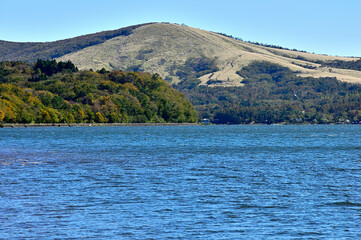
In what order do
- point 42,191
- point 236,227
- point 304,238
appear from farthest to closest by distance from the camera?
point 42,191 → point 236,227 → point 304,238

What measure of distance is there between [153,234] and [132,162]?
135 feet

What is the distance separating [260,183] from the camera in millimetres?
48031

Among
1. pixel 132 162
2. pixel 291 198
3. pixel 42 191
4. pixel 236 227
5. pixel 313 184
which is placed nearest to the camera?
pixel 236 227

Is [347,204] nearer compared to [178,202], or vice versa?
[347,204]

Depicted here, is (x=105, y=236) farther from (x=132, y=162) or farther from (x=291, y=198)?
(x=132, y=162)

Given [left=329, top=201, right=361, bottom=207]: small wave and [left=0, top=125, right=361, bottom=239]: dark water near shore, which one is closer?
[left=0, top=125, right=361, bottom=239]: dark water near shore

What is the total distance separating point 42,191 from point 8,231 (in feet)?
45.1

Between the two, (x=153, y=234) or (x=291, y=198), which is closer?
(x=153, y=234)

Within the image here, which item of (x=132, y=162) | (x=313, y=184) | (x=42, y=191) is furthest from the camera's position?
(x=132, y=162)

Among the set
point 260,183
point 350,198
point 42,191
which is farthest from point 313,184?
point 42,191

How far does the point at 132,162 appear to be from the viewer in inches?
2751

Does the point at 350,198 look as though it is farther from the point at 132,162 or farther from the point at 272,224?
the point at 132,162

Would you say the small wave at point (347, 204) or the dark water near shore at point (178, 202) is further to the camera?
the small wave at point (347, 204)

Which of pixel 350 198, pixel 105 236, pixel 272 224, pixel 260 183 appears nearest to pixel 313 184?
pixel 260 183
